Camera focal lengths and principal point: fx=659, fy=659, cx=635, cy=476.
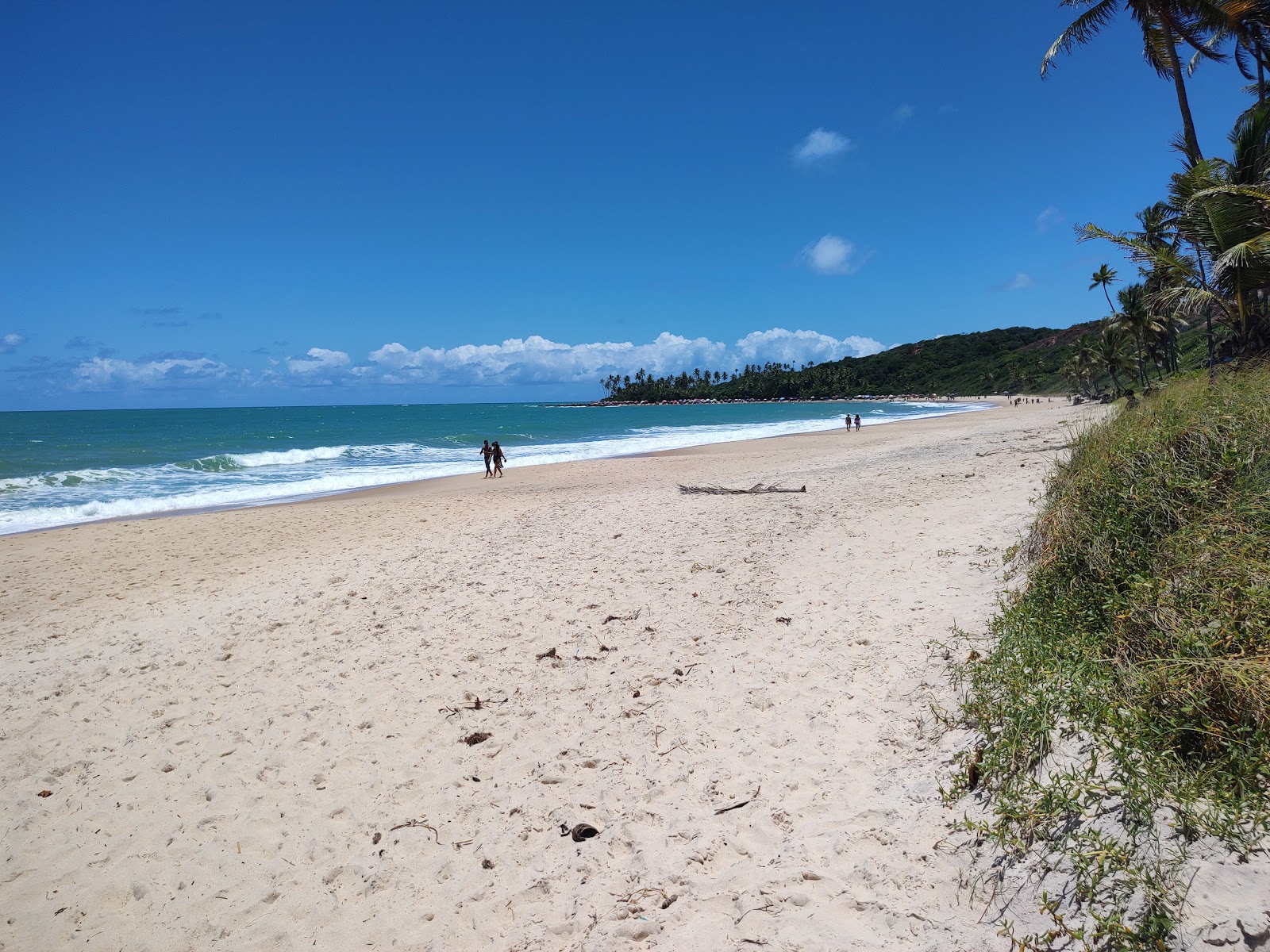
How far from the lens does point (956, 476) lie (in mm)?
12422

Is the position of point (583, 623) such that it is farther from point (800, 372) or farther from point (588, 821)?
point (800, 372)

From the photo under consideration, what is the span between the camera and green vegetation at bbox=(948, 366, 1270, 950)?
235 centimetres

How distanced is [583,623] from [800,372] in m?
185

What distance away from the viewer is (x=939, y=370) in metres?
156

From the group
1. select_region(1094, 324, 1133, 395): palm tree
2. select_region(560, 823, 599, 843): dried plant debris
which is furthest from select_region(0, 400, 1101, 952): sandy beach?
select_region(1094, 324, 1133, 395): palm tree

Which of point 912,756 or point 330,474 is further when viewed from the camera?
point 330,474

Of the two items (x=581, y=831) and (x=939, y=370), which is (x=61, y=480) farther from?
(x=939, y=370)

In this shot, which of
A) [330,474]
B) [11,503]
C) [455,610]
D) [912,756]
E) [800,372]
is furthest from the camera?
[800,372]

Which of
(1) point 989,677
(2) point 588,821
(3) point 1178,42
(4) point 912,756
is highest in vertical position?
(3) point 1178,42

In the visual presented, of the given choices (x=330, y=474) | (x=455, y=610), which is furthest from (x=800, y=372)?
(x=455, y=610)

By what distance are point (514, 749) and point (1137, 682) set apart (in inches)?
142

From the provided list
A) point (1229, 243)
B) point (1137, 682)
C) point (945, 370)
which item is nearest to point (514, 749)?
point (1137, 682)

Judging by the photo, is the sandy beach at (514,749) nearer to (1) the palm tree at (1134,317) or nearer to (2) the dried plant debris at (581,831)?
(2) the dried plant debris at (581,831)

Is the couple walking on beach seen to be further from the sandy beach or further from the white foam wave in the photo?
the sandy beach
